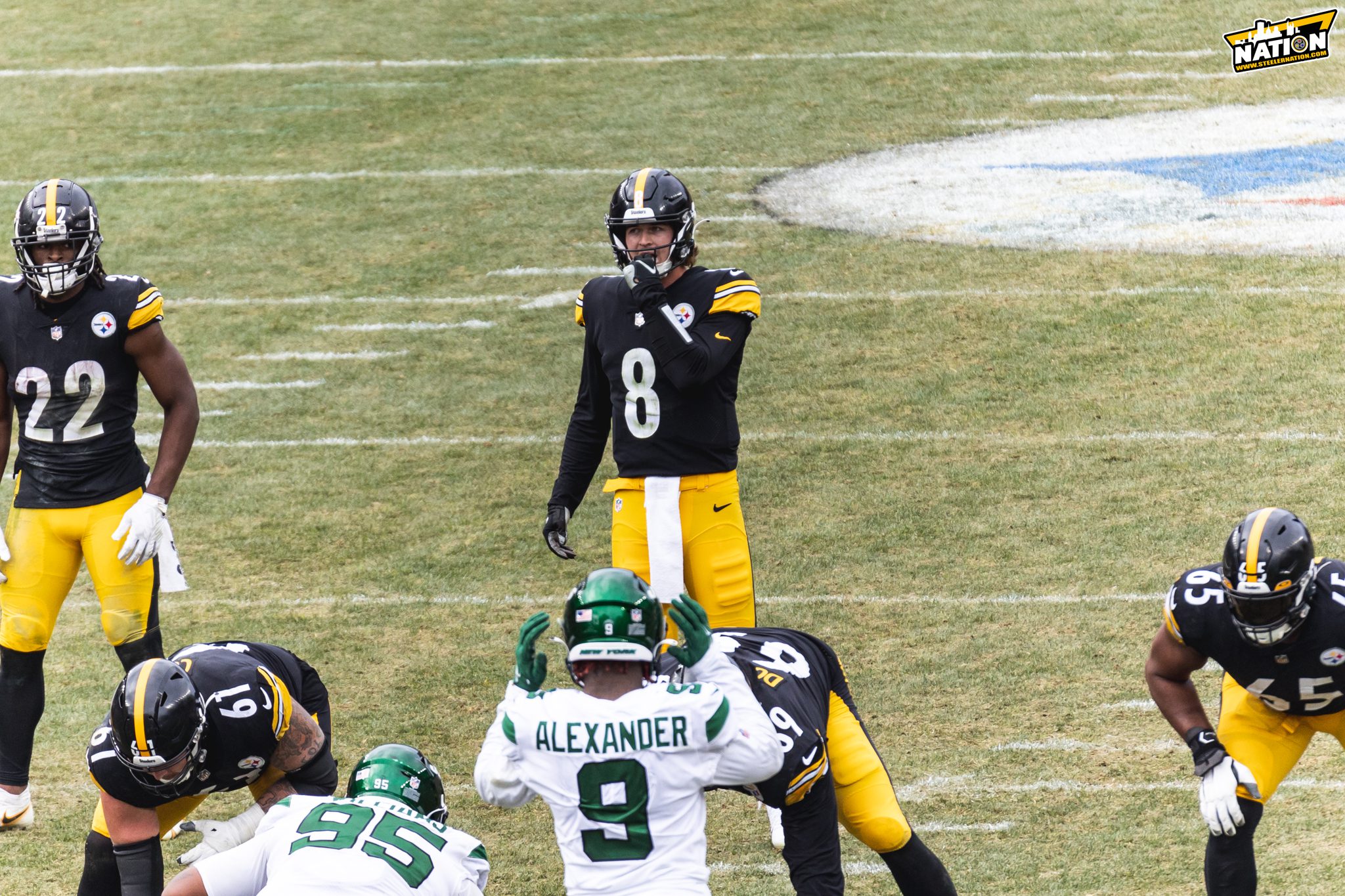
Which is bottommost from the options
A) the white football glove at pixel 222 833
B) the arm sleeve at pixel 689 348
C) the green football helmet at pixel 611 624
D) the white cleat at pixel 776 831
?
the white cleat at pixel 776 831

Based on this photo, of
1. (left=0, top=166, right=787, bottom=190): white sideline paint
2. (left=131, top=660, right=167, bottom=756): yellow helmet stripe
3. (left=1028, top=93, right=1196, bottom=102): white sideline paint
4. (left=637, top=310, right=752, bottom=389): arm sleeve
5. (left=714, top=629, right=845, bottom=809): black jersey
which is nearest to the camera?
(left=714, top=629, right=845, bottom=809): black jersey

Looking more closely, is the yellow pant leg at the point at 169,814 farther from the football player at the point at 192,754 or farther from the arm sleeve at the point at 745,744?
the arm sleeve at the point at 745,744

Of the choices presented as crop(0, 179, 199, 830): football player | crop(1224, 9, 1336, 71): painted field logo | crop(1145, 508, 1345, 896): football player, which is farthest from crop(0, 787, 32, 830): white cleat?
crop(1224, 9, 1336, 71): painted field logo

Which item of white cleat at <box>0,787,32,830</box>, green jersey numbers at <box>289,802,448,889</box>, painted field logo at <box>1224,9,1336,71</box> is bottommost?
white cleat at <box>0,787,32,830</box>

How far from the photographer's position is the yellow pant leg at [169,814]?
13.9ft

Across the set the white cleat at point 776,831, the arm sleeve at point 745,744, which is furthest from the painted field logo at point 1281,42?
the arm sleeve at point 745,744

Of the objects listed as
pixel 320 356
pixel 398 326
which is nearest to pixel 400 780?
pixel 320 356

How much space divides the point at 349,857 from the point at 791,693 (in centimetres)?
111

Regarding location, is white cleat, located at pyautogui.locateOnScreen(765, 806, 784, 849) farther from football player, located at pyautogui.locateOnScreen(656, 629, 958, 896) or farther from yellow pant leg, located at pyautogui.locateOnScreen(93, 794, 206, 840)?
yellow pant leg, located at pyautogui.locateOnScreen(93, 794, 206, 840)

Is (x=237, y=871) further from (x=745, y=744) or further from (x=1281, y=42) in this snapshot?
(x=1281, y=42)

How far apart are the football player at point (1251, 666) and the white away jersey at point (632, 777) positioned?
4.98ft

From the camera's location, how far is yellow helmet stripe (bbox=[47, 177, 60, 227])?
201 inches

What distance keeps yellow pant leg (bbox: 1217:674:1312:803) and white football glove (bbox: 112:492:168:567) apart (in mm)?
3328

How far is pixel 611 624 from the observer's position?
332 cm
